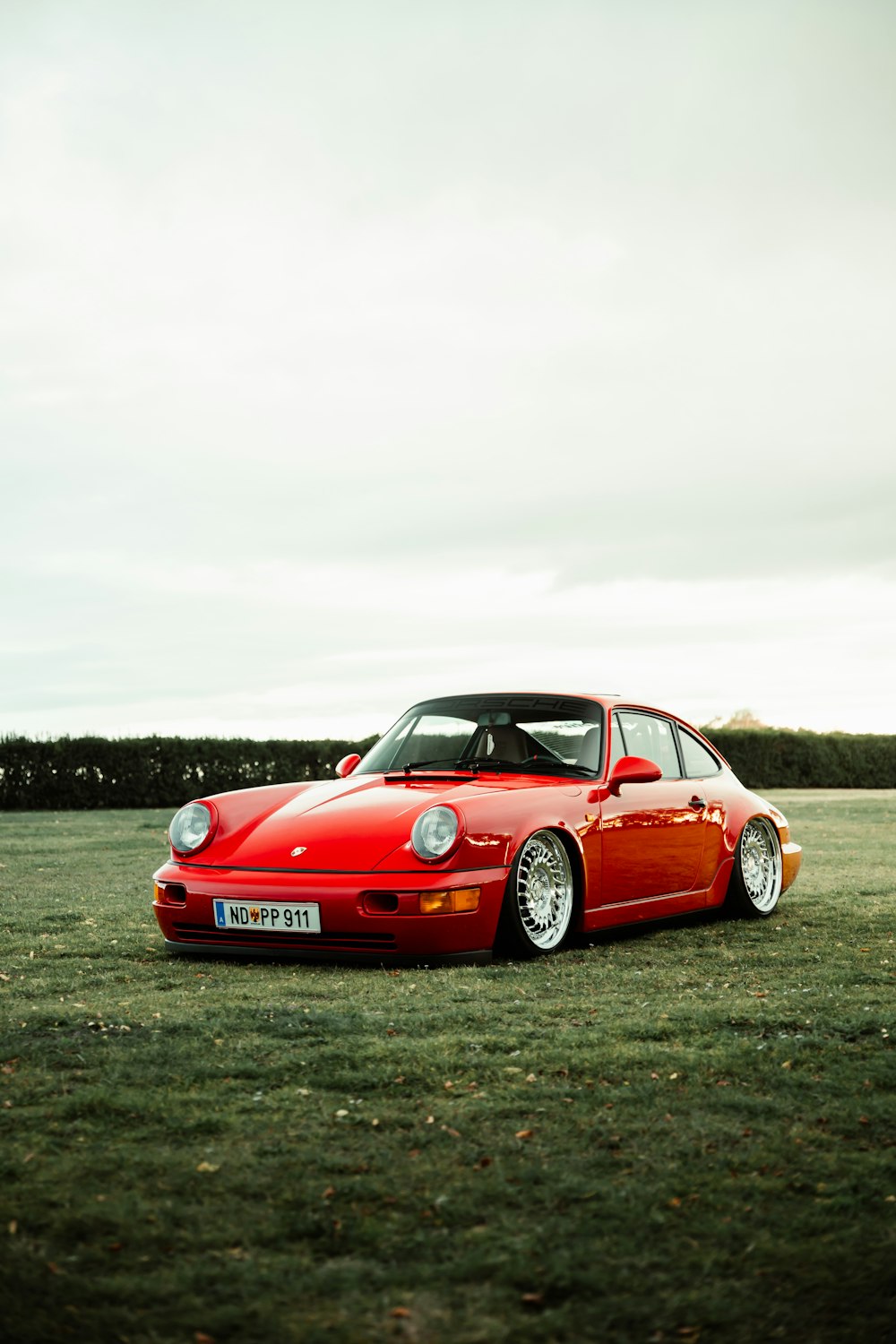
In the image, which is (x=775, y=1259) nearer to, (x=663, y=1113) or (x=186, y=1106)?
(x=663, y=1113)

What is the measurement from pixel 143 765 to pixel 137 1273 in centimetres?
2724

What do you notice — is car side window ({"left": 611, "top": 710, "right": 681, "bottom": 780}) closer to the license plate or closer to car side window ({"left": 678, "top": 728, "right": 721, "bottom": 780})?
car side window ({"left": 678, "top": 728, "right": 721, "bottom": 780})

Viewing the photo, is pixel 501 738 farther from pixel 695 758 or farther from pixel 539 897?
pixel 695 758

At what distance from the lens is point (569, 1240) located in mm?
3135

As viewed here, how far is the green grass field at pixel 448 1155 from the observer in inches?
112

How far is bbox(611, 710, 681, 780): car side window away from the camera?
8.93m

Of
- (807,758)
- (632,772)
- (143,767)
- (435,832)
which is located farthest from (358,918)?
(807,758)

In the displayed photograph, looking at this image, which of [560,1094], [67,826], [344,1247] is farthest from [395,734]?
A: [67,826]

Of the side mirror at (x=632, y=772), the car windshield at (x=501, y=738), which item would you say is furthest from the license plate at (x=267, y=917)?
the side mirror at (x=632, y=772)

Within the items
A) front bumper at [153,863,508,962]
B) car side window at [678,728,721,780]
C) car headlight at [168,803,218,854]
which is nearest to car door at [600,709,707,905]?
car side window at [678,728,721,780]

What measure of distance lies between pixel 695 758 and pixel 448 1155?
614cm

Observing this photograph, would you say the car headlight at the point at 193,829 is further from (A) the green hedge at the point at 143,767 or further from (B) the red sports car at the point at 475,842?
(A) the green hedge at the point at 143,767

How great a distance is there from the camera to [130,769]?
2953cm

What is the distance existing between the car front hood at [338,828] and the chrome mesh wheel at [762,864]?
2.33m
